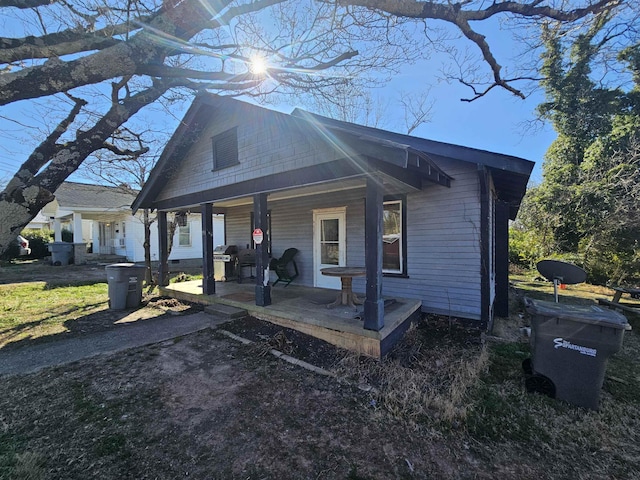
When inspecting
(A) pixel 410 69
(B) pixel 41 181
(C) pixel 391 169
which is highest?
(A) pixel 410 69

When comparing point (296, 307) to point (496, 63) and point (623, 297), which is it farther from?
point (623, 297)

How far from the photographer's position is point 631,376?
3814 mm

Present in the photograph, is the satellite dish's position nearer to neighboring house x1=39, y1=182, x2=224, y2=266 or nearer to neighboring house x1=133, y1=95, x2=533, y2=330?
neighboring house x1=133, y1=95, x2=533, y2=330

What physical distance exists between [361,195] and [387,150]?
307cm

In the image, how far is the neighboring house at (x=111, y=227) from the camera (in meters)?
15.4

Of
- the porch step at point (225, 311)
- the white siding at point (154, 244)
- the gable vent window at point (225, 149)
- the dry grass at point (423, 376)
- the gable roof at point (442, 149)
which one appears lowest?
the dry grass at point (423, 376)

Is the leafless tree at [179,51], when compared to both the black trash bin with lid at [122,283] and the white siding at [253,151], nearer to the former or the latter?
the white siding at [253,151]

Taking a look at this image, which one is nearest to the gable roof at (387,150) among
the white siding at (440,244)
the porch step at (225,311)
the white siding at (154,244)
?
the white siding at (440,244)

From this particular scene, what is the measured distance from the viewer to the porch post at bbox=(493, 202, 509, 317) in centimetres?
673

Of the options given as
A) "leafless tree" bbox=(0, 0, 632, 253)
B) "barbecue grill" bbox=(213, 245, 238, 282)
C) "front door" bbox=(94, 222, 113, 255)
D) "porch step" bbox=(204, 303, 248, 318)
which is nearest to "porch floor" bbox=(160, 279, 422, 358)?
"porch step" bbox=(204, 303, 248, 318)

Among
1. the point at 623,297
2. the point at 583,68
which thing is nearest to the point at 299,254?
the point at 623,297

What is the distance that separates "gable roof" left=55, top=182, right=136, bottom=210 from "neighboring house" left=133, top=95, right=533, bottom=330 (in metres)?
9.57

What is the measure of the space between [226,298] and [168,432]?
4.02m

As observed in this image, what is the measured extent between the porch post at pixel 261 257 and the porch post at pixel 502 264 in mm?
5251
